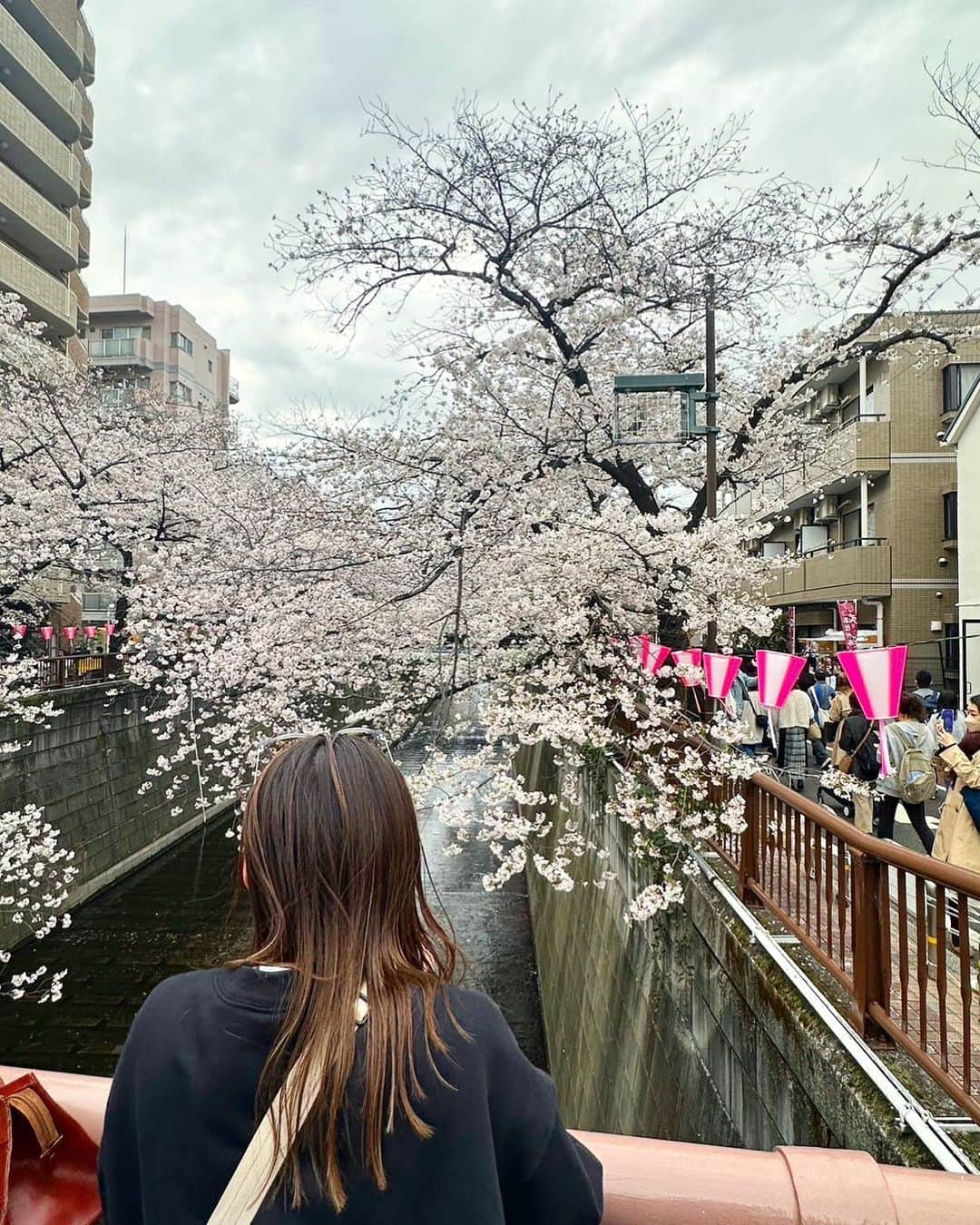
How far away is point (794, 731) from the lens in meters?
10.6

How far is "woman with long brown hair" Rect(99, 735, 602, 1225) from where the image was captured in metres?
0.99

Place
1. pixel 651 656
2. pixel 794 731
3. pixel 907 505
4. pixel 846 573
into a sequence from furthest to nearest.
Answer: pixel 846 573 < pixel 907 505 < pixel 794 731 < pixel 651 656

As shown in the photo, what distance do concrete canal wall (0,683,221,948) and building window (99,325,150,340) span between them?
115 ft

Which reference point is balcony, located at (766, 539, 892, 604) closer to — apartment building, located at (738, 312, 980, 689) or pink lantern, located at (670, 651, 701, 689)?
apartment building, located at (738, 312, 980, 689)

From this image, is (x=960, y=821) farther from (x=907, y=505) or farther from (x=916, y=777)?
(x=907, y=505)

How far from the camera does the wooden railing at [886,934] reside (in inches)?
106

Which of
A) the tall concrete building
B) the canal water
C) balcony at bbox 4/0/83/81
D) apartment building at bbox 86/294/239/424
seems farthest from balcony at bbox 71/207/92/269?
the canal water

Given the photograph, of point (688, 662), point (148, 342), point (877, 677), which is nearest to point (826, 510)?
point (688, 662)

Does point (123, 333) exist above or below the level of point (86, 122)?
below

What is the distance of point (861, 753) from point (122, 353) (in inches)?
1893

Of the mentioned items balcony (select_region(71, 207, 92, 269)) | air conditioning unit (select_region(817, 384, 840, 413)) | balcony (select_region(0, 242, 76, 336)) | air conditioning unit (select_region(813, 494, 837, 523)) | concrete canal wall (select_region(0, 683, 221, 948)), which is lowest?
concrete canal wall (select_region(0, 683, 221, 948))

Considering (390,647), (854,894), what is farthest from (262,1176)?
(390,647)

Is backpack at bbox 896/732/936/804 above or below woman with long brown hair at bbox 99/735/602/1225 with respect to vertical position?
below

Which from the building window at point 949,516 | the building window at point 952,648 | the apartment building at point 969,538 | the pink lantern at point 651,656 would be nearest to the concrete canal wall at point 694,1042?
the pink lantern at point 651,656
